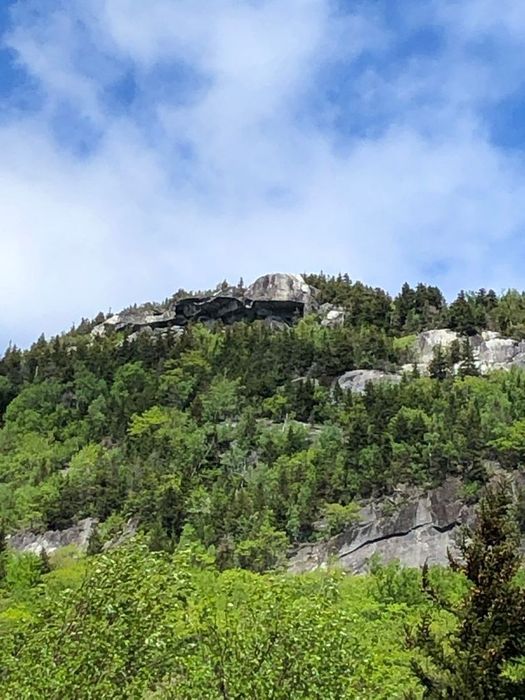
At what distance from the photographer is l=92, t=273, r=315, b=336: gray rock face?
467ft

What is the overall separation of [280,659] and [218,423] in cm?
8920

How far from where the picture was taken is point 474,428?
8288cm

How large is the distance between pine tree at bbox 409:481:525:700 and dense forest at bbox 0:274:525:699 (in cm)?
100

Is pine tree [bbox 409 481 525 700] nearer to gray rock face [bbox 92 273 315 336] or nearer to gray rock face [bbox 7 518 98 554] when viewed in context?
gray rock face [bbox 7 518 98 554]

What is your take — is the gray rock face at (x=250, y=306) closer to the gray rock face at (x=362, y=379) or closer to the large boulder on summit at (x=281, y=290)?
the large boulder on summit at (x=281, y=290)

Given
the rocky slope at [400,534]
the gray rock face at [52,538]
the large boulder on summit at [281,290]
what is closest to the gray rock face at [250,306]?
the large boulder on summit at [281,290]

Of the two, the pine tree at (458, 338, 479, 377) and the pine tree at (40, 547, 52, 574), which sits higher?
the pine tree at (458, 338, 479, 377)

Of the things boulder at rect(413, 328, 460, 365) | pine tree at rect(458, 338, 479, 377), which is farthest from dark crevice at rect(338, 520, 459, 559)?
boulder at rect(413, 328, 460, 365)

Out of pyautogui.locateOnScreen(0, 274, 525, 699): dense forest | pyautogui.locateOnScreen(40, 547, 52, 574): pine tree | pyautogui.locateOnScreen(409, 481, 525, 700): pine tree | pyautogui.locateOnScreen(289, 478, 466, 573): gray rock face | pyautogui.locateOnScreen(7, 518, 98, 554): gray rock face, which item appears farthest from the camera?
pyautogui.locateOnScreen(7, 518, 98, 554): gray rock face

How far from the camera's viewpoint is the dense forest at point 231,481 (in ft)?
54.0

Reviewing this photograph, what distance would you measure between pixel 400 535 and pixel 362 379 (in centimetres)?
4001

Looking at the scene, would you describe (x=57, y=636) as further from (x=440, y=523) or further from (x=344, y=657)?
(x=440, y=523)

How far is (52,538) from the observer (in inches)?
3428

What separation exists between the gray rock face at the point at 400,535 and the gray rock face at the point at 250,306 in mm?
68474
